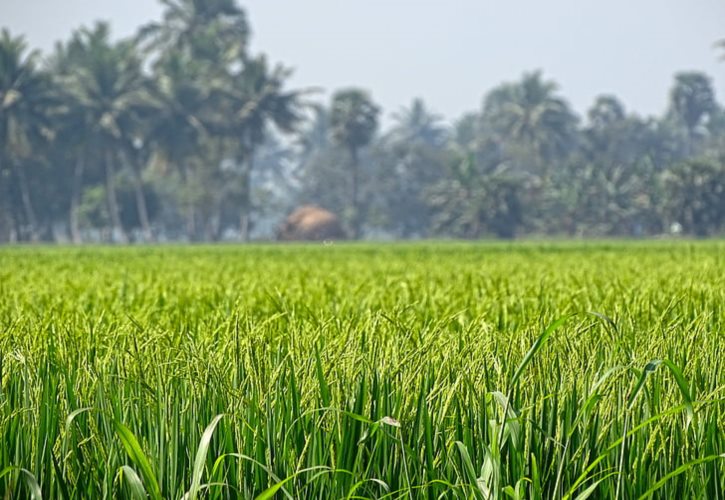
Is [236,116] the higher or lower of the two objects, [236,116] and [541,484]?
the higher

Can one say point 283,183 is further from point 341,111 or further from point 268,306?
point 268,306

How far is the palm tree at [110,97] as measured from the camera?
56062mm

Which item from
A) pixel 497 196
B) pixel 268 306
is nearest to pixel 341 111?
pixel 497 196

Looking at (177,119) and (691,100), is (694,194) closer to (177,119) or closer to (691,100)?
(177,119)

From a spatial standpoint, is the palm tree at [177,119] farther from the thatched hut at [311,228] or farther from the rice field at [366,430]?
the rice field at [366,430]

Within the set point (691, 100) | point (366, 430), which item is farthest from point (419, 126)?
point (366, 430)

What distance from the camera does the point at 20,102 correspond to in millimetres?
54125

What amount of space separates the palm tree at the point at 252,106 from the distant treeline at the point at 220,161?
89 millimetres

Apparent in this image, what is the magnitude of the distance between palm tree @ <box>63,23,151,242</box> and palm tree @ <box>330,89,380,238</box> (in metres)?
16.2

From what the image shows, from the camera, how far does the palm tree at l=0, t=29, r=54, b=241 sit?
53438 millimetres

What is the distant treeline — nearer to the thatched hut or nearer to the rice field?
the thatched hut

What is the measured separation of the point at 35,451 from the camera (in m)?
2.38

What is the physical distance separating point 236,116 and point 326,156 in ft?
77.2

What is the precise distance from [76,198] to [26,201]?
14.9ft
